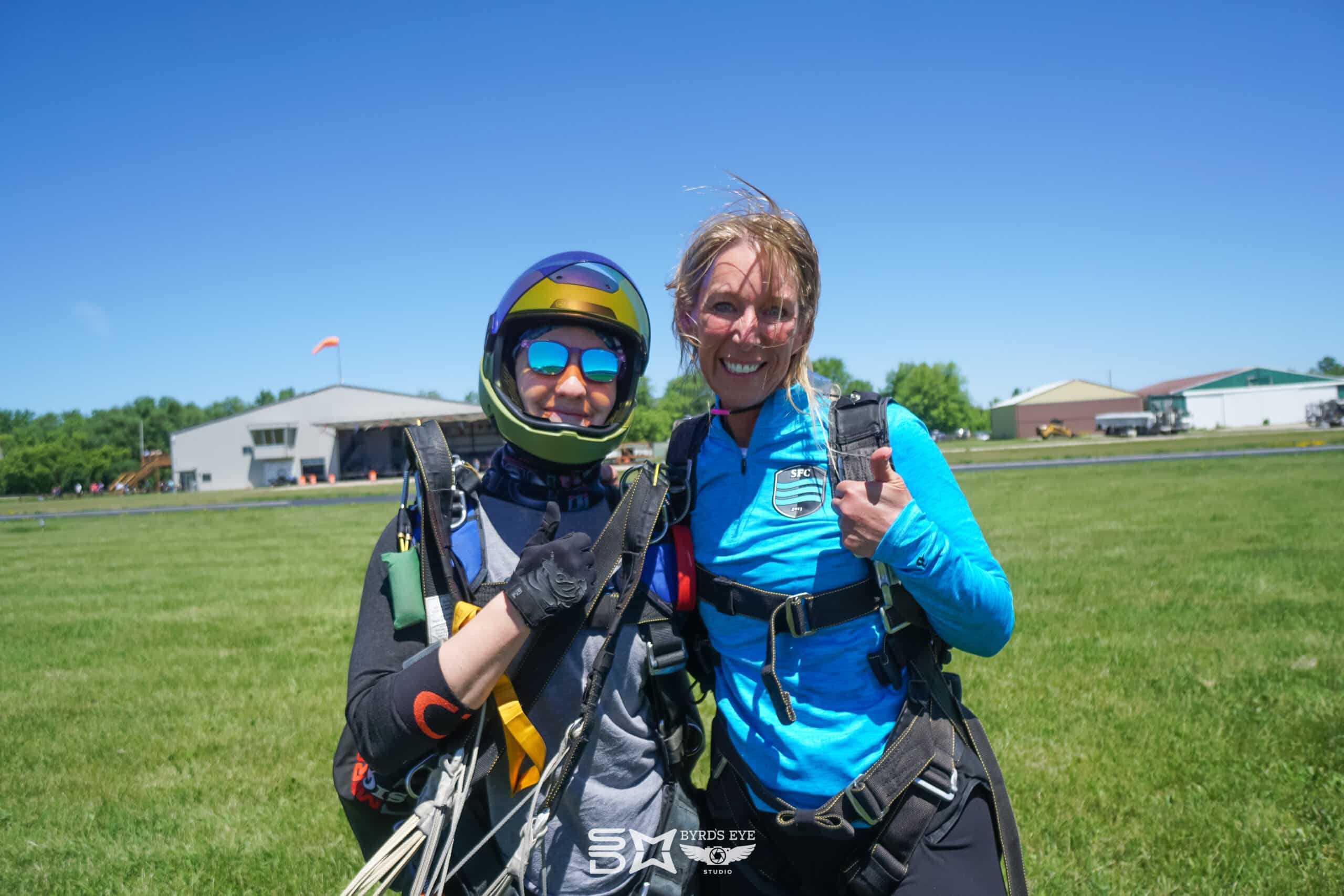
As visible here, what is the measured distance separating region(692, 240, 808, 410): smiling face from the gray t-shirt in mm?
841

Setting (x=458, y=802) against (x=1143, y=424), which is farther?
(x=1143, y=424)

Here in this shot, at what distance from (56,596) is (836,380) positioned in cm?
1605

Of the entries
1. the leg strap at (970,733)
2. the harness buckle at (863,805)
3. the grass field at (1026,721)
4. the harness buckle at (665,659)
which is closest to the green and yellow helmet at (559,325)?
the harness buckle at (665,659)

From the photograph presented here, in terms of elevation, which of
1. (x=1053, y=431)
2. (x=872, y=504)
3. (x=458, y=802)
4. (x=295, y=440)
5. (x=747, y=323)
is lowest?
(x=458, y=802)

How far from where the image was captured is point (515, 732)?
6.48 feet

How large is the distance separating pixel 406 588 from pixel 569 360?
83 cm

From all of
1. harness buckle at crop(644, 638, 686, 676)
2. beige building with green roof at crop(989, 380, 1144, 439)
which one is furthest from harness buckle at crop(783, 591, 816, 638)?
beige building with green roof at crop(989, 380, 1144, 439)

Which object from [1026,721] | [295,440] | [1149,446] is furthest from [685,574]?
[295,440]

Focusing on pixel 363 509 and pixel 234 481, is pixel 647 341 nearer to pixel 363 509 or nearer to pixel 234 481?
pixel 363 509

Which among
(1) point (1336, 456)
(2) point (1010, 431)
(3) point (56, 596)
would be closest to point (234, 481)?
(3) point (56, 596)

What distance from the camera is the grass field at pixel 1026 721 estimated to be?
4.33 m

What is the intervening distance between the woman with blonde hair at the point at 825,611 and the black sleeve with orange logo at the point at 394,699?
0.91 m

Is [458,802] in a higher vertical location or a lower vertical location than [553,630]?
lower

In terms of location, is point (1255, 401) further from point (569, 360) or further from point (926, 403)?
point (569, 360)
